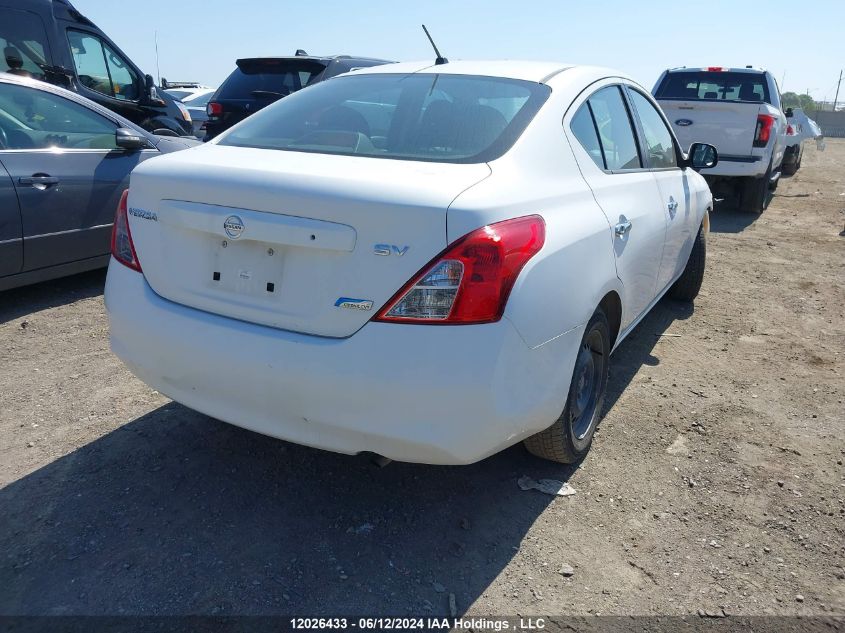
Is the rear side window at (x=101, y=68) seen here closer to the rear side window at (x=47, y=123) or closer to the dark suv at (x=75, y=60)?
the dark suv at (x=75, y=60)

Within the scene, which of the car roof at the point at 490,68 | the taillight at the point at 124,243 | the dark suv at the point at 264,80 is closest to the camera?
the taillight at the point at 124,243

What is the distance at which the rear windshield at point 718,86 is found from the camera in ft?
34.6

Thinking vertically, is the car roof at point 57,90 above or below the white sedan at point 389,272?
above

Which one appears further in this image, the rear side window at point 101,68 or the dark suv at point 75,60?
the rear side window at point 101,68

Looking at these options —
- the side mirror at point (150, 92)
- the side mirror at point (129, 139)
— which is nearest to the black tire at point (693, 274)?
the side mirror at point (129, 139)

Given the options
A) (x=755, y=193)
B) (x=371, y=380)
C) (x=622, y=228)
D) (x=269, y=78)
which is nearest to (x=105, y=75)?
(x=269, y=78)

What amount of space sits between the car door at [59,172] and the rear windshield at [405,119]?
2224mm

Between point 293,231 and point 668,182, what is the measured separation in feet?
8.84

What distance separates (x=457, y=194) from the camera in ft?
7.45

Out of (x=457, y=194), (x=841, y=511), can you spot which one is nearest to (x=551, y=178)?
(x=457, y=194)

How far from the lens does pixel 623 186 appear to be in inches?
132

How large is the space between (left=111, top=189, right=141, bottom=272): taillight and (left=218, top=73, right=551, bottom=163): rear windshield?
55 centimetres

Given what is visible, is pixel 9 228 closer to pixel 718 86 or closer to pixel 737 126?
pixel 737 126

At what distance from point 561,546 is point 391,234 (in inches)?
52.9
